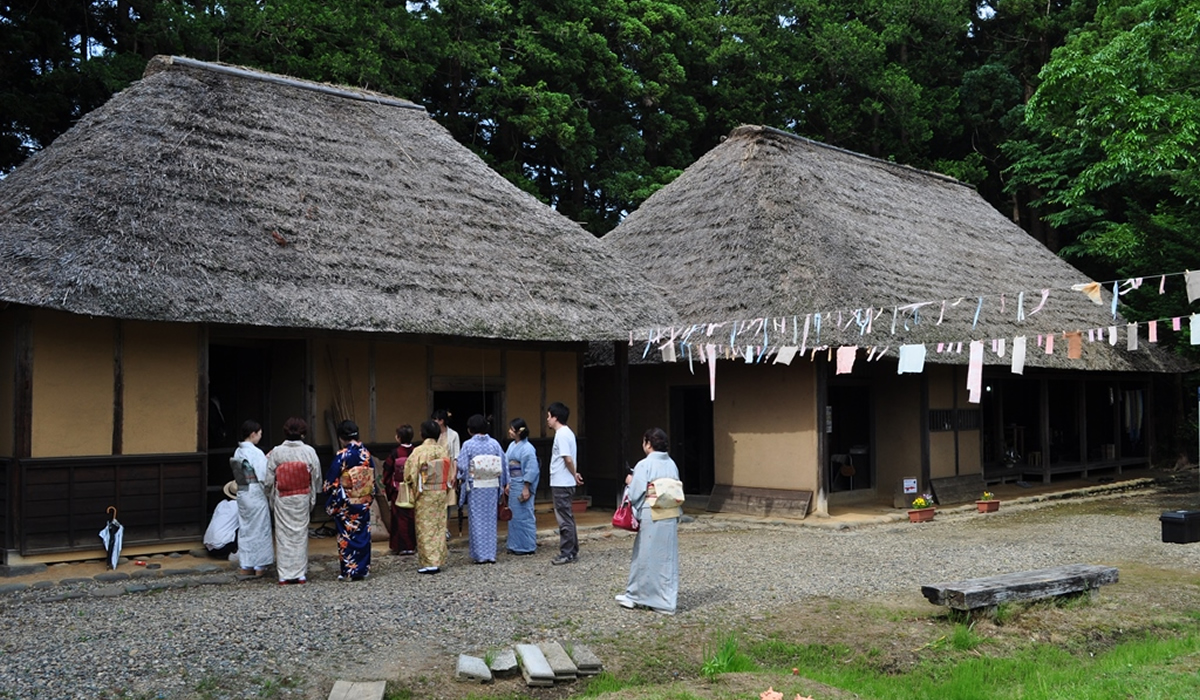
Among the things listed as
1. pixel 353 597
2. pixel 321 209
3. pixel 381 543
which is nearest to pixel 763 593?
pixel 353 597

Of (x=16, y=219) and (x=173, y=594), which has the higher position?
(x=16, y=219)

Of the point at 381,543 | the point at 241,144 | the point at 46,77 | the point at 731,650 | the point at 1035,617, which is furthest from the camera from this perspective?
the point at 46,77

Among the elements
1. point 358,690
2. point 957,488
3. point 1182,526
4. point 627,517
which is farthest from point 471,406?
point 1182,526

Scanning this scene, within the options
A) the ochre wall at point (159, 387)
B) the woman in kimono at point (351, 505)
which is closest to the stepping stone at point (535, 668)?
the woman in kimono at point (351, 505)

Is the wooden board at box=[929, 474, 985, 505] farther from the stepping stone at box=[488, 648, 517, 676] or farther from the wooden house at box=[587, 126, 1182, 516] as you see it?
the stepping stone at box=[488, 648, 517, 676]

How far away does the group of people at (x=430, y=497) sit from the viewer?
7.12 meters

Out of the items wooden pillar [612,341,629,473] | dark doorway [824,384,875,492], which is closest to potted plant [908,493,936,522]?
dark doorway [824,384,875,492]

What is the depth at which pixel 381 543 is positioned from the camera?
10508 mm

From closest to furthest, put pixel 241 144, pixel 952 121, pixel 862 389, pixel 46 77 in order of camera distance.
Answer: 1. pixel 241 144
2. pixel 862 389
3. pixel 46 77
4. pixel 952 121

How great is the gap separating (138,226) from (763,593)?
6.80 meters

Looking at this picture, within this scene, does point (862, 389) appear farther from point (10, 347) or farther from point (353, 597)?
point (10, 347)

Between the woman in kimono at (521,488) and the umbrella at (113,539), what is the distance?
12.0 feet

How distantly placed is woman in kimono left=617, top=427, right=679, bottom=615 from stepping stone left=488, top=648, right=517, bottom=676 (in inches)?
65.3

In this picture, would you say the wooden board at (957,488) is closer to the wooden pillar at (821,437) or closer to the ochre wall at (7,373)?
the wooden pillar at (821,437)
